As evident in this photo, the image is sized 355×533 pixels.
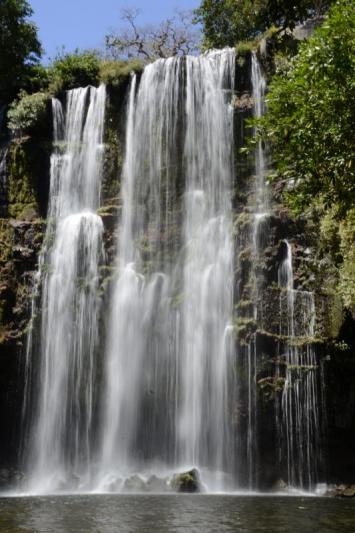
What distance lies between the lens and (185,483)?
60.6ft

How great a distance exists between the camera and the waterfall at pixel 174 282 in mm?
20719

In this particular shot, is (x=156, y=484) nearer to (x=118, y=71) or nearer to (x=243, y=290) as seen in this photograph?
(x=243, y=290)

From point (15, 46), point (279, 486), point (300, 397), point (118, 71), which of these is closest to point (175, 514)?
point (279, 486)

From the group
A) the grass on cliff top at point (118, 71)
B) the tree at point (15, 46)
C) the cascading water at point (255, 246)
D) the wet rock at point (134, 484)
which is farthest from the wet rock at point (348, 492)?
the tree at point (15, 46)

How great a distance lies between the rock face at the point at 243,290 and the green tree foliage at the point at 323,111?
9.01 meters

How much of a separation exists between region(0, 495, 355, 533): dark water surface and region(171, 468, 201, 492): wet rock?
4.80 feet

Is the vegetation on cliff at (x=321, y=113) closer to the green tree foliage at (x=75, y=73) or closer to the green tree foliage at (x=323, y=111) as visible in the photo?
the green tree foliage at (x=323, y=111)

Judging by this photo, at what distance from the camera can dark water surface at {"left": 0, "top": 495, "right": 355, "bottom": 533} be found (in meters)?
11.4

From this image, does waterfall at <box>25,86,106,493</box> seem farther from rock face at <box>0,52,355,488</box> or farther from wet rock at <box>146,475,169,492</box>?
wet rock at <box>146,475,169,492</box>

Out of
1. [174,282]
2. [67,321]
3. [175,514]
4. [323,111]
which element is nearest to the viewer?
[323,111]

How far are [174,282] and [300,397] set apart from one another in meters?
6.10

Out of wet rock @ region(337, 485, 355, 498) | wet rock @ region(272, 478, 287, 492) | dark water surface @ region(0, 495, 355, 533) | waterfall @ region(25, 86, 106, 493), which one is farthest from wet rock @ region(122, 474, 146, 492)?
wet rock @ region(337, 485, 355, 498)

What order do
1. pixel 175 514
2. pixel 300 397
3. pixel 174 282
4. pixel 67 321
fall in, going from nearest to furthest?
pixel 175 514 < pixel 300 397 < pixel 67 321 < pixel 174 282

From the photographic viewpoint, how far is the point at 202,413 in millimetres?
20641
